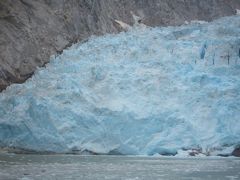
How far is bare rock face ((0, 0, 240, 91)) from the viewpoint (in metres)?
28.1

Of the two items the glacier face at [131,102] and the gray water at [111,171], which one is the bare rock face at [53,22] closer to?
the glacier face at [131,102]

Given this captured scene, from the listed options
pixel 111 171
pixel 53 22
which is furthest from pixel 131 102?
pixel 53 22

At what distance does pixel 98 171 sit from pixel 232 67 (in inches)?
472

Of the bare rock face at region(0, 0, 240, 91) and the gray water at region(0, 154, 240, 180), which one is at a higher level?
the bare rock face at region(0, 0, 240, 91)

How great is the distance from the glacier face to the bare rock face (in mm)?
1801

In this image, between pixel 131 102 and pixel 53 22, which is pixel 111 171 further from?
pixel 53 22

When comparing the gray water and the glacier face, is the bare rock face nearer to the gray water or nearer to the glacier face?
the glacier face

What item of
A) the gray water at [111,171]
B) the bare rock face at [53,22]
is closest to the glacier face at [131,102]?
the bare rock face at [53,22]

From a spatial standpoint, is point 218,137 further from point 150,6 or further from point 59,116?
point 150,6

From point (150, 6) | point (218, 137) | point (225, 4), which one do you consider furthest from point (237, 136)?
point (225, 4)

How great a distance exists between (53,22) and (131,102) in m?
9.88

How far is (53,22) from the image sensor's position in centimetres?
3159

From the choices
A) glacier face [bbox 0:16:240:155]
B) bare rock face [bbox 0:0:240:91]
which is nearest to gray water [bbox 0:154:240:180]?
glacier face [bbox 0:16:240:155]

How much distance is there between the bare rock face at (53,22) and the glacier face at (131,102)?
180 cm
